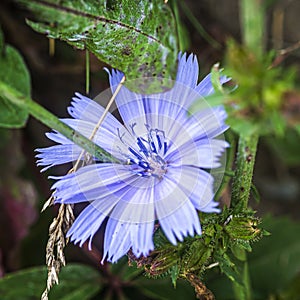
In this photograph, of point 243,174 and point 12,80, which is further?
point 12,80

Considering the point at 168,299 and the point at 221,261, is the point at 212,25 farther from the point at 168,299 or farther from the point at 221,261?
the point at 221,261

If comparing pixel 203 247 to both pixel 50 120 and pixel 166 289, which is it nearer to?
pixel 50 120

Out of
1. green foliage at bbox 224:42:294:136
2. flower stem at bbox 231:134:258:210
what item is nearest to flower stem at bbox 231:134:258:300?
flower stem at bbox 231:134:258:210

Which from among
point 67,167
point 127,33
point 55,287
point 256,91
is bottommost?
point 55,287

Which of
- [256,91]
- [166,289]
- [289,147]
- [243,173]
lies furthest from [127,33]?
[289,147]

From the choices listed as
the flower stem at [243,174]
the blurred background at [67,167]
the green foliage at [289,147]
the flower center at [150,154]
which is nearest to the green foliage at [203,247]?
the flower stem at [243,174]

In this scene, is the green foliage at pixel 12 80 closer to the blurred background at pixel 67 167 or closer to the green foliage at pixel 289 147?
the blurred background at pixel 67 167
